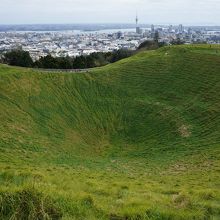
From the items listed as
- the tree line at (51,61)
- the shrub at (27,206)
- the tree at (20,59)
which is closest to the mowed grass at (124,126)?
the shrub at (27,206)

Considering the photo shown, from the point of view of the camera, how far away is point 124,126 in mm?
31438

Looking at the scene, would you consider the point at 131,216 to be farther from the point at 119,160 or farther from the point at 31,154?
the point at 119,160

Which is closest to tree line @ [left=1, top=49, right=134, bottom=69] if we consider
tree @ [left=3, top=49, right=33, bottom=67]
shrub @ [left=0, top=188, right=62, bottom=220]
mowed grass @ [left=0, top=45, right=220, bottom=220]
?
tree @ [left=3, top=49, right=33, bottom=67]

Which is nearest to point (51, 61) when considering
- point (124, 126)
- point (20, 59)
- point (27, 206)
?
point (20, 59)

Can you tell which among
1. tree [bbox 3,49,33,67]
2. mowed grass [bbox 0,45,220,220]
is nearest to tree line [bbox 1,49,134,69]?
tree [bbox 3,49,33,67]

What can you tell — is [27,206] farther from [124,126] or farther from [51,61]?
[51,61]

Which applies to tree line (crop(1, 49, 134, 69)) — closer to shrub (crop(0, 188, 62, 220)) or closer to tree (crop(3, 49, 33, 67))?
tree (crop(3, 49, 33, 67))

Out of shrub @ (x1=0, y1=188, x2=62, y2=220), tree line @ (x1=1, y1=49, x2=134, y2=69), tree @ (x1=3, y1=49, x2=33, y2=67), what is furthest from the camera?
tree @ (x1=3, y1=49, x2=33, y2=67)

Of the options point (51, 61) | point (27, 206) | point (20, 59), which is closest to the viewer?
point (27, 206)

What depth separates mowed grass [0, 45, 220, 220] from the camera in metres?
16.2

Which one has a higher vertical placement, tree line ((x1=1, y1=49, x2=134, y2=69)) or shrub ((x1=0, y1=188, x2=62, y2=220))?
shrub ((x1=0, y1=188, x2=62, y2=220))

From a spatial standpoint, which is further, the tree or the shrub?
the tree

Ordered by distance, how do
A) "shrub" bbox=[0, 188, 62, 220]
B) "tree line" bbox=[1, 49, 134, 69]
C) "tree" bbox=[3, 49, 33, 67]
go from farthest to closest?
"tree" bbox=[3, 49, 33, 67] → "tree line" bbox=[1, 49, 134, 69] → "shrub" bbox=[0, 188, 62, 220]

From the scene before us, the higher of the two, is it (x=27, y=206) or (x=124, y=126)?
(x=27, y=206)
